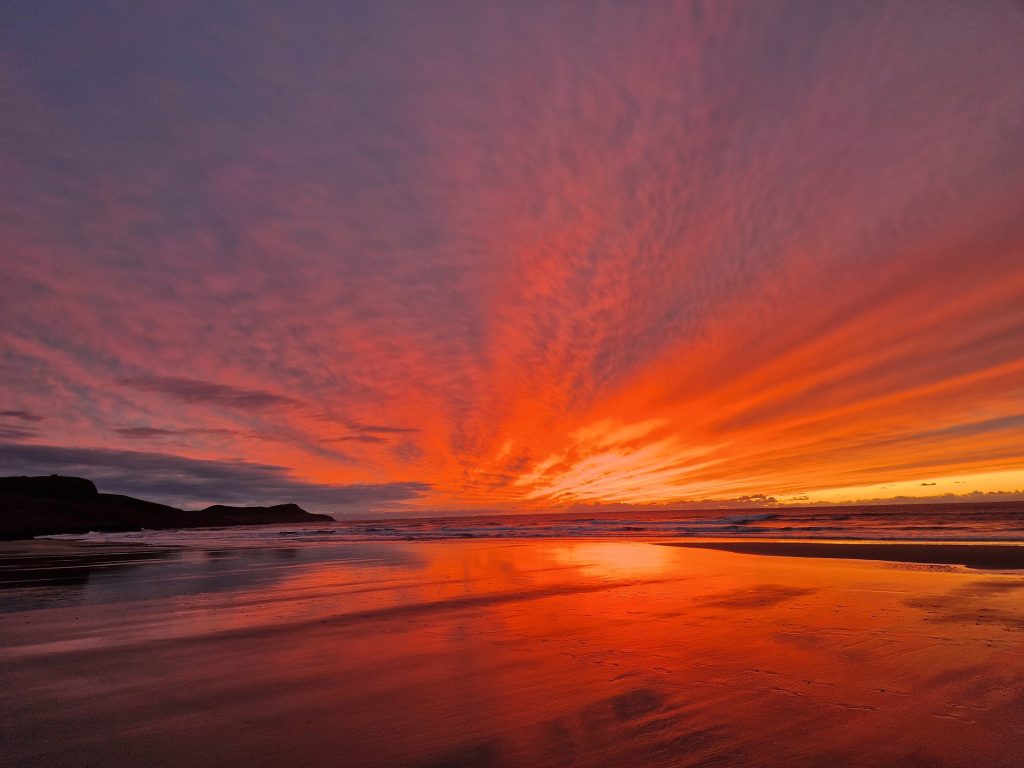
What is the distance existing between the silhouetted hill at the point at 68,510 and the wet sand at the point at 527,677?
63890mm

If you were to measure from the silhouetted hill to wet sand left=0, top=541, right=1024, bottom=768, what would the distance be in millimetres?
63890

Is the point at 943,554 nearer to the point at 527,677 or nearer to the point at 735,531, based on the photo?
the point at 527,677

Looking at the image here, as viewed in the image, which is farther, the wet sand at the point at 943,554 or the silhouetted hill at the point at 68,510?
the silhouetted hill at the point at 68,510

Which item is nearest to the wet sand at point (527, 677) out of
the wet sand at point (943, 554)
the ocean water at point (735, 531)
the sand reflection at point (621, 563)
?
the sand reflection at point (621, 563)

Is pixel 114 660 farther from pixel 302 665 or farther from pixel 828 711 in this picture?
pixel 828 711

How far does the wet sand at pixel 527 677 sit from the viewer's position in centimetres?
365

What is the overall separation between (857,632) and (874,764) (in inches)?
169

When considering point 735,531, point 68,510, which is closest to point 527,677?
point 735,531

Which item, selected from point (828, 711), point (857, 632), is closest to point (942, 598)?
point (857, 632)

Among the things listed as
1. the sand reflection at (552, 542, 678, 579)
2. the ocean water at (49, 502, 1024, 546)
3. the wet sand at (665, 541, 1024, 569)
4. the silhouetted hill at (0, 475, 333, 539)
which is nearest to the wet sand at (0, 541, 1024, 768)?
the sand reflection at (552, 542, 678, 579)

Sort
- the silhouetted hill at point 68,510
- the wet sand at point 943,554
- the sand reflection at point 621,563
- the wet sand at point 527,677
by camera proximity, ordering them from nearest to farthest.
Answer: the wet sand at point 527,677 < the sand reflection at point 621,563 < the wet sand at point 943,554 < the silhouetted hill at point 68,510

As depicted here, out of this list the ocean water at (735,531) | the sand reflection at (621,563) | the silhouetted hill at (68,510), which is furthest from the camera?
the silhouetted hill at (68,510)

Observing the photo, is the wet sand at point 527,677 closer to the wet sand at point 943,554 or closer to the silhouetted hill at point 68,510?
the wet sand at point 943,554

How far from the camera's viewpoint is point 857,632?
6.82m
